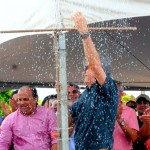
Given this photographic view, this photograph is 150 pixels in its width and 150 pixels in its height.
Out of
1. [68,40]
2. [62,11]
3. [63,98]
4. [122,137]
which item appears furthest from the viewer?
[68,40]

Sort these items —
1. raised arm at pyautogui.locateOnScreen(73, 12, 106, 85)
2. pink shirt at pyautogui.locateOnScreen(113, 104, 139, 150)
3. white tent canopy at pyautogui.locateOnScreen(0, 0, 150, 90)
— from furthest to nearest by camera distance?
1. pink shirt at pyautogui.locateOnScreen(113, 104, 139, 150)
2. white tent canopy at pyautogui.locateOnScreen(0, 0, 150, 90)
3. raised arm at pyautogui.locateOnScreen(73, 12, 106, 85)

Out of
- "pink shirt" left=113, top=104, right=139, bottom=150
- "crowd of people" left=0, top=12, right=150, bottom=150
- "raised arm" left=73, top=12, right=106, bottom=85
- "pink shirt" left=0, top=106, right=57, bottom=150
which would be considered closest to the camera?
"raised arm" left=73, top=12, right=106, bottom=85

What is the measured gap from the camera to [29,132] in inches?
207

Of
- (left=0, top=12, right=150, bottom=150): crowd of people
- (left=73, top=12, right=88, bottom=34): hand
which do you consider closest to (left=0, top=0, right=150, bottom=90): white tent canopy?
(left=73, top=12, right=88, bottom=34): hand

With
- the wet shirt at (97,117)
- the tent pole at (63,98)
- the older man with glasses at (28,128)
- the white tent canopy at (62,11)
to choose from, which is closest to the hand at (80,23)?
the tent pole at (63,98)

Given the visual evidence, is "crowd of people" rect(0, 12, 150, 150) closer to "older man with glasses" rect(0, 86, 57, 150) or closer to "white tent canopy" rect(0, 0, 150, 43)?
"older man with glasses" rect(0, 86, 57, 150)

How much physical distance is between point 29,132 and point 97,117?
5.13 feet

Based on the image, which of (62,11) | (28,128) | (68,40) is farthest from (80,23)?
(68,40)

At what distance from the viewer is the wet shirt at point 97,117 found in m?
3.83

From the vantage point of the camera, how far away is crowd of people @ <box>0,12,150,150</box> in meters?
3.75

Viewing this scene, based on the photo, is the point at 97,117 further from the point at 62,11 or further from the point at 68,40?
the point at 68,40

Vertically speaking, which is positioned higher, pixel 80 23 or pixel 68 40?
pixel 68 40

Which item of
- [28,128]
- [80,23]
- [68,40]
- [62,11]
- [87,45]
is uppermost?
[68,40]

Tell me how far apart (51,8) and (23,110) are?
1.69 metres
